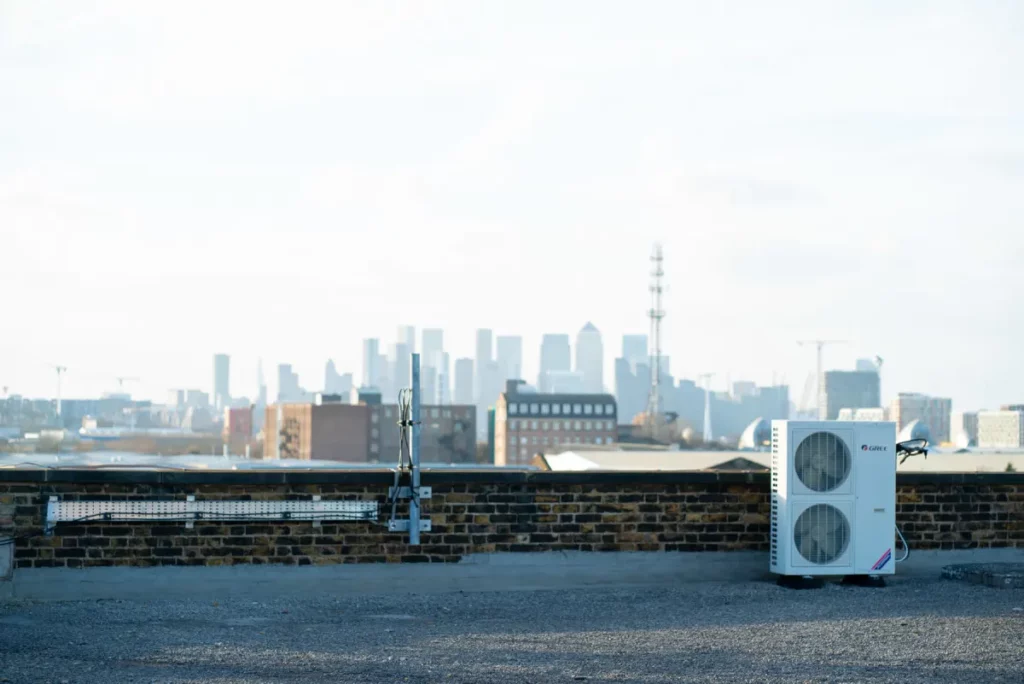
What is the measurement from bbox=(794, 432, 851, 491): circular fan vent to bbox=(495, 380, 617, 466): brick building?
399 ft

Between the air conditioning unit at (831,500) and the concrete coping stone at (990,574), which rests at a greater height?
the air conditioning unit at (831,500)

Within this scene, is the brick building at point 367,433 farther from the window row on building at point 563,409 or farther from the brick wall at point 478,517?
the brick wall at point 478,517

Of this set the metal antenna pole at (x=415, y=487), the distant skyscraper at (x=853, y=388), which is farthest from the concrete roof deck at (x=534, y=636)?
the distant skyscraper at (x=853, y=388)

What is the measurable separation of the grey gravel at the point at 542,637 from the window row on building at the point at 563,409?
12376cm

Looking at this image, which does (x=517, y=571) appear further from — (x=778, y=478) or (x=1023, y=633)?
(x=1023, y=633)

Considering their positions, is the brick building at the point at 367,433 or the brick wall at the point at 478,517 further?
A: the brick building at the point at 367,433

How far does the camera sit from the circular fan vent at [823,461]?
39.6 ft

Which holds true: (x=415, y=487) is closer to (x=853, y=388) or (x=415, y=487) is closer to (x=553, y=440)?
(x=553, y=440)

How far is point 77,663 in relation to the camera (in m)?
7.96

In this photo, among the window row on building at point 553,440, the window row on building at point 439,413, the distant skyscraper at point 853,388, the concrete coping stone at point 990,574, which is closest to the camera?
the concrete coping stone at point 990,574

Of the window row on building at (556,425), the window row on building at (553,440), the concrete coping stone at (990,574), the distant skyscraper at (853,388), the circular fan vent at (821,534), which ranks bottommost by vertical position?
the window row on building at (553,440)

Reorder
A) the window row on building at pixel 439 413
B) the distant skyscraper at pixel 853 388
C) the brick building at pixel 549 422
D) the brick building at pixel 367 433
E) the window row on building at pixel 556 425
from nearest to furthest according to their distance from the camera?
the brick building at pixel 549 422 < the window row on building at pixel 556 425 < the brick building at pixel 367 433 < the window row on building at pixel 439 413 < the distant skyscraper at pixel 853 388

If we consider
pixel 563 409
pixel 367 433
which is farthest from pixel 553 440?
pixel 367 433

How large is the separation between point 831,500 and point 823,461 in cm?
39
